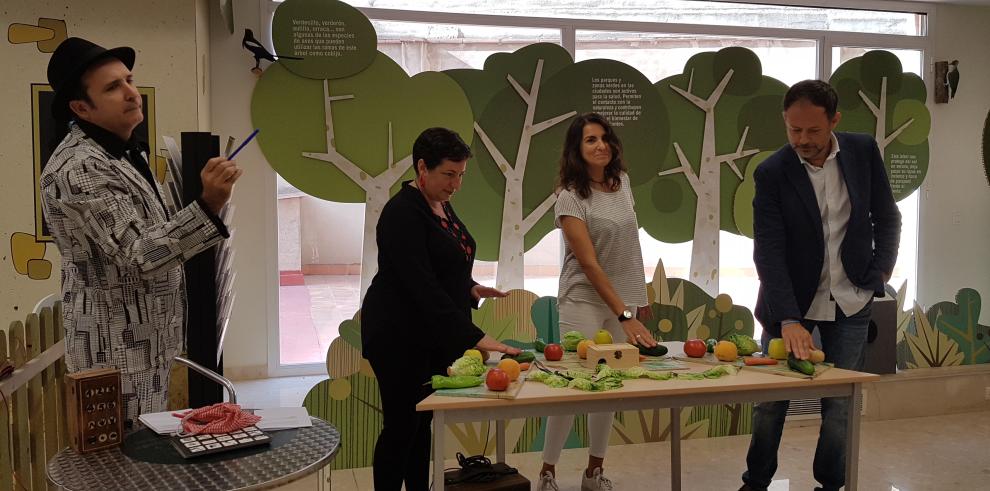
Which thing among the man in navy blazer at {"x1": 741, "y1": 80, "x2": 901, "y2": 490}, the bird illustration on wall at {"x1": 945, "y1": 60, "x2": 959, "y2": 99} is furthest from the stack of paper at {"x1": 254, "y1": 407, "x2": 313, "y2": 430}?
the bird illustration on wall at {"x1": 945, "y1": 60, "x2": 959, "y2": 99}

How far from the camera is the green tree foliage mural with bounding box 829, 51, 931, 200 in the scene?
511 centimetres

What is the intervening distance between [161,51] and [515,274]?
2147 millimetres

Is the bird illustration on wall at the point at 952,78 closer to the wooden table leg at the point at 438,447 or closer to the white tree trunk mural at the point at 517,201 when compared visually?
the white tree trunk mural at the point at 517,201

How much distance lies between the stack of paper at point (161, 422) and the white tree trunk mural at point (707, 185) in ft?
11.4

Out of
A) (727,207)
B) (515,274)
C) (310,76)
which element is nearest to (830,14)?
(727,207)

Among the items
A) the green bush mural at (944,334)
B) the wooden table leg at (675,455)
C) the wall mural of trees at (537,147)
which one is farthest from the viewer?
the green bush mural at (944,334)

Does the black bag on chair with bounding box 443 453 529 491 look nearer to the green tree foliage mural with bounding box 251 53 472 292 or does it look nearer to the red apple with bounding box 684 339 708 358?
the red apple with bounding box 684 339 708 358

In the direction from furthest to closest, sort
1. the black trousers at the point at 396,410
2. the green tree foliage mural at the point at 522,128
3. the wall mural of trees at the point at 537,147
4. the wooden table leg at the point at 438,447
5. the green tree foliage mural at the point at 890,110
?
the green tree foliage mural at the point at 890,110, the green tree foliage mural at the point at 522,128, the wall mural of trees at the point at 537,147, the black trousers at the point at 396,410, the wooden table leg at the point at 438,447

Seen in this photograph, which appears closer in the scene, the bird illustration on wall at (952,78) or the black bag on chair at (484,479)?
the black bag on chair at (484,479)

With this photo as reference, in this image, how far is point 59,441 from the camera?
2.67m

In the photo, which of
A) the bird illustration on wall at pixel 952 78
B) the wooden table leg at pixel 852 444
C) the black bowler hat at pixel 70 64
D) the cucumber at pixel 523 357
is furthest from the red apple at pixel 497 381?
the bird illustration on wall at pixel 952 78

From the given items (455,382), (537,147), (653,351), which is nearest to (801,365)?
(653,351)

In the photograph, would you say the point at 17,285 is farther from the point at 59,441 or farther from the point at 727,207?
the point at 727,207

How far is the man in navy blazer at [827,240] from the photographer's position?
2789mm
